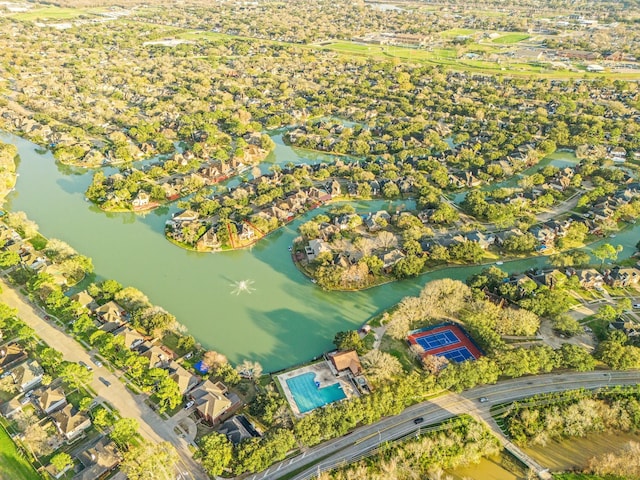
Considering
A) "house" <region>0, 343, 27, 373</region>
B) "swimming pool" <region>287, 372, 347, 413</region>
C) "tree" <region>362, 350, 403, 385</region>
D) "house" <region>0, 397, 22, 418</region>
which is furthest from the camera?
"house" <region>0, 343, 27, 373</region>

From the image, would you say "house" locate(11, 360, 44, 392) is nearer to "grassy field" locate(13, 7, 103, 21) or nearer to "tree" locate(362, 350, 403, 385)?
"tree" locate(362, 350, 403, 385)

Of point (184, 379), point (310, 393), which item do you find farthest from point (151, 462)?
point (310, 393)

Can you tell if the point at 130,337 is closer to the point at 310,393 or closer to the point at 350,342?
the point at 310,393

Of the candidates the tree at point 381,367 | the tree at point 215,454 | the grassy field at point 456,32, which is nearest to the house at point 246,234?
the tree at point 381,367

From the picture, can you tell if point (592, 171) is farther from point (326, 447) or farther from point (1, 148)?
point (1, 148)

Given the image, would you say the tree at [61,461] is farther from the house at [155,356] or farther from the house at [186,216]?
the house at [186,216]

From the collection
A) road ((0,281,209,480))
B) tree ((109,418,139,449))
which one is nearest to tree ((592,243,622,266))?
road ((0,281,209,480))

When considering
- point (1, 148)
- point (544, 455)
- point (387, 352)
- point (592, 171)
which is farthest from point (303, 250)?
point (1, 148)
